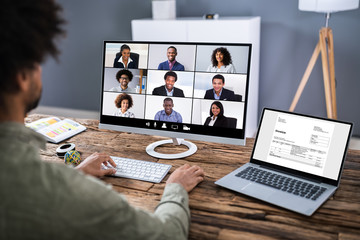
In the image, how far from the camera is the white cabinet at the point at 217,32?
3145mm

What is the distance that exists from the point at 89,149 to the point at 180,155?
1.39 ft

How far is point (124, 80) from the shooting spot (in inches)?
64.7

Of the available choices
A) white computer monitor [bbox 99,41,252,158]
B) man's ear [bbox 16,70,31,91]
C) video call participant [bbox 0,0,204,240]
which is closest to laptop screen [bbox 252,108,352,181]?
white computer monitor [bbox 99,41,252,158]

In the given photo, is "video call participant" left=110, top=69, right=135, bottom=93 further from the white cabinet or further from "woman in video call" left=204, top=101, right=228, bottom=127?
the white cabinet

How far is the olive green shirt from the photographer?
0.73m

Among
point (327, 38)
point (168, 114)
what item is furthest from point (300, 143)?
point (327, 38)

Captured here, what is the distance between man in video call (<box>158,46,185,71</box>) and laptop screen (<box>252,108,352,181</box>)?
1.39 ft

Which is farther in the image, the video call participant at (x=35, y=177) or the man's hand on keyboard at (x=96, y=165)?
the man's hand on keyboard at (x=96, y=165)

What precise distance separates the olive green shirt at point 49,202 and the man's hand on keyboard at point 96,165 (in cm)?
53

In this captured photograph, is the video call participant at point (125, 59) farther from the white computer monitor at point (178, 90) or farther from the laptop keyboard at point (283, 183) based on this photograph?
the laptop keyboard at point (283, 183)

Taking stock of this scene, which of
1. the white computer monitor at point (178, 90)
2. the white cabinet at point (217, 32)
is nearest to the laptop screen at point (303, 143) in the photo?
the white computer monitor at point (178, 90)

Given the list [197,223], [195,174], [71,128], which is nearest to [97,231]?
[197,223]

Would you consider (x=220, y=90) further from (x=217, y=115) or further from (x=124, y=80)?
(x=124, y=80)

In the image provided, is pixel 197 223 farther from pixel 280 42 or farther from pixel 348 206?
pixel 280 42
